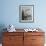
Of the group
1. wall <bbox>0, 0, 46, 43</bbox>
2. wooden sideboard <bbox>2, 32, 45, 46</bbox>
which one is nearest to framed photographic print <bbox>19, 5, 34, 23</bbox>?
wall <bbox>0, 0, 46, 43</bbox>

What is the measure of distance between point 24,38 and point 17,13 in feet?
2.97

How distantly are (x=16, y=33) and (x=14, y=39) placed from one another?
18 centimetres

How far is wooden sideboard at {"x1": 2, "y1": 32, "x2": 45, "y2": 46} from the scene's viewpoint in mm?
3494

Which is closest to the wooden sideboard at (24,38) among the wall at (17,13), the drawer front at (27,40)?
the drawer front at (27,40)

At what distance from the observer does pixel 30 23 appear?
4012 millimetres

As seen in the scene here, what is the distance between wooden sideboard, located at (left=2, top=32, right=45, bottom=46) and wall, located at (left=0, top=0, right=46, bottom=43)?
56 centimetres

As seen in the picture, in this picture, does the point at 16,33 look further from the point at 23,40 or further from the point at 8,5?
the point at 8,5

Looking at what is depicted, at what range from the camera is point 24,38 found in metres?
3.50

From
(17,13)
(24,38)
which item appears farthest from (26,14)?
(24,38)

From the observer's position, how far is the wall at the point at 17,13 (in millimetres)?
3959

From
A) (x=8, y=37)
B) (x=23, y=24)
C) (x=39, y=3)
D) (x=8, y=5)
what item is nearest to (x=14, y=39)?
(x=8, y=37)

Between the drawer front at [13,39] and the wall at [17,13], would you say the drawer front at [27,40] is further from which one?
the wall at [17,13]

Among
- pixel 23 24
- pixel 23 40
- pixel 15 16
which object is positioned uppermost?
pixel 15 16

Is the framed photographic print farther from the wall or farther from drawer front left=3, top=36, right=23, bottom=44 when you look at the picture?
drawer front left=3, top=36, right=23, bottom=44
